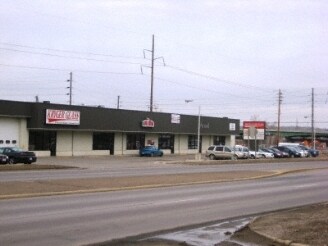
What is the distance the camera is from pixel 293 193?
70.2 feet

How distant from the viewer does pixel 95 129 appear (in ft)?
210

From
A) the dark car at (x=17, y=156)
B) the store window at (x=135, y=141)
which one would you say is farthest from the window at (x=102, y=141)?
the dark car at (x=17, y=156)

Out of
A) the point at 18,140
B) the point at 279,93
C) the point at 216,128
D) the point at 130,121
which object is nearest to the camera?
the point at 18,140

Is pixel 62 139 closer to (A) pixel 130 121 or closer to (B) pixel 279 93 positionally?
(A) pixel 130 121

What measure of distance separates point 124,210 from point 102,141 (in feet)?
175

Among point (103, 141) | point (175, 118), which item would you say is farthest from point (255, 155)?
point (103, 141)

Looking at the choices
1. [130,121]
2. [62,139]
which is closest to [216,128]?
[130,121]

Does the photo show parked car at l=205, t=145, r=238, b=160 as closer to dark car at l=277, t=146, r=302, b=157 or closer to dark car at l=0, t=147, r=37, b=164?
dark car at l=277, t=146, r=302, b=157

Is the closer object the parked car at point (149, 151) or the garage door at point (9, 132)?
the garage door at point (9, 132)

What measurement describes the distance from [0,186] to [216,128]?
216 feet

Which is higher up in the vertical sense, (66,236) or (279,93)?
(279,93)

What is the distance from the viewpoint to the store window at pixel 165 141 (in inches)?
3059

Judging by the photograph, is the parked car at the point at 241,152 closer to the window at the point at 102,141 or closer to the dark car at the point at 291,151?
the dark car at the point at 291,151

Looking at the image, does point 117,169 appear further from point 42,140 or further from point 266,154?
point 266,154
